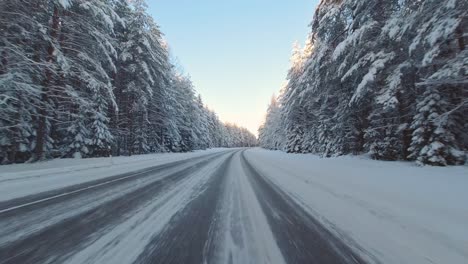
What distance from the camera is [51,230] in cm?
345

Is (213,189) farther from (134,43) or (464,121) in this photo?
(134,43)

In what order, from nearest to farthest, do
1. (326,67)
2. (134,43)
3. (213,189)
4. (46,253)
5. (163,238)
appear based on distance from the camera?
1. (46,253)
2. (163,238)
3. (213,189)
4. (326,67)
5. (134,43)

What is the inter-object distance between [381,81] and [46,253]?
14383 millimetres

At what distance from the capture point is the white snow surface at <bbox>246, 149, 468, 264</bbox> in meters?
3.05

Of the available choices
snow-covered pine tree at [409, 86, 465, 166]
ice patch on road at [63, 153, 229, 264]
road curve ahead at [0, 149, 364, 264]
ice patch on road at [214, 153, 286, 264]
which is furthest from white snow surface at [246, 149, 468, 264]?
ice patch on road at [63, 153, 229, 264]

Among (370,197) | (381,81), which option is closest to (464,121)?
(381,81)

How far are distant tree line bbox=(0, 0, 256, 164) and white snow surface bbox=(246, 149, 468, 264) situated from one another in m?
12.5

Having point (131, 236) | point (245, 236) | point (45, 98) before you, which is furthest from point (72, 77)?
point (245, 236)

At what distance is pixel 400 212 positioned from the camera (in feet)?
15.3

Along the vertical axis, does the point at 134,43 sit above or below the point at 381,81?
above

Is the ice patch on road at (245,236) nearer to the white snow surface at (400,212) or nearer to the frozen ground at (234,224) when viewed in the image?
the frozen ground at (234,224)

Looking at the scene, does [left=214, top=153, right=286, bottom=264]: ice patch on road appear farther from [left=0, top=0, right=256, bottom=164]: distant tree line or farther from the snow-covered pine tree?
[left=0, top=0, right=256, bottom=164]: distant tree line

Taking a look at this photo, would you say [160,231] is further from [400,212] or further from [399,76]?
[399,76]

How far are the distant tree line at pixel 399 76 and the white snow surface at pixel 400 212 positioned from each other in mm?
1865
